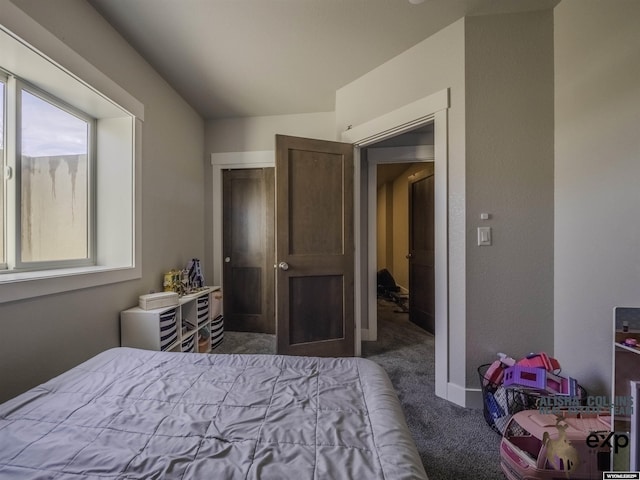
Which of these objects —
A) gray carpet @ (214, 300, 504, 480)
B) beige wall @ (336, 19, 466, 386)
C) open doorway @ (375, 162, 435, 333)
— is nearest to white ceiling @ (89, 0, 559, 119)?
beige wall @ (336, 19, 466, 386)

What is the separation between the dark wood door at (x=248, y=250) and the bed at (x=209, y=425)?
6.31 feet

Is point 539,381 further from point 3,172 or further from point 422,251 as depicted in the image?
point 3,172

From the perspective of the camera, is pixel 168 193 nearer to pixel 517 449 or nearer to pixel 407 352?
pixel 407 352

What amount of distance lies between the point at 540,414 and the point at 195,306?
247cm

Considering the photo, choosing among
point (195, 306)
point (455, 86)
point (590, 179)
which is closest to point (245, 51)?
point (455, 86)

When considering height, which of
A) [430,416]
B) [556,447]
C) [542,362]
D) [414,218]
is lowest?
[430,416]

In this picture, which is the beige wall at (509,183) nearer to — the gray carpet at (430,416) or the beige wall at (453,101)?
the beige wall at (453,101)

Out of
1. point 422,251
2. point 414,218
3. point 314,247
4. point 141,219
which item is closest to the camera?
point 141,219

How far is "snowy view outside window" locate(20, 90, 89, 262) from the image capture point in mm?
1525

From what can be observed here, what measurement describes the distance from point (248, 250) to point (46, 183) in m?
1.79

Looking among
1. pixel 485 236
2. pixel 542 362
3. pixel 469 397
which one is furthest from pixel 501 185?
pixel 469 397

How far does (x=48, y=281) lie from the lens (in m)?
1.37

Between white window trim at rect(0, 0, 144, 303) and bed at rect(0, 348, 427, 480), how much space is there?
551 millimetres

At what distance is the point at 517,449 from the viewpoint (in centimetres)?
116
